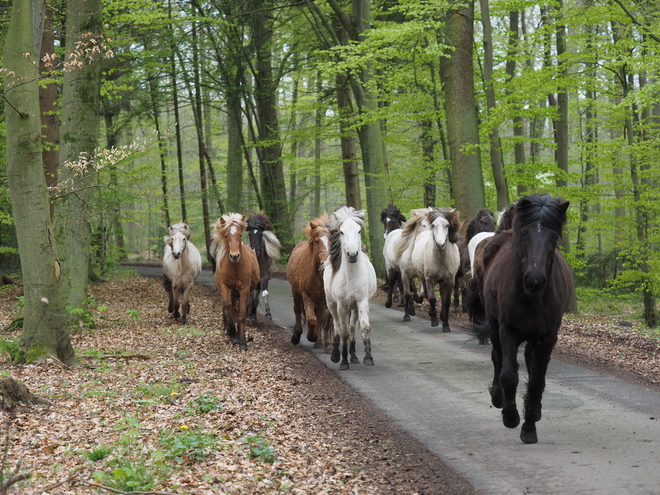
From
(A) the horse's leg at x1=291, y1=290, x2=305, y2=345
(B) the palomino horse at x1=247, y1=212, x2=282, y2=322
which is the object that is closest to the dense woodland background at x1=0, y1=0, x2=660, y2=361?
(B) the palomino horse at x1=247, y1=212, x2=282, y2=322

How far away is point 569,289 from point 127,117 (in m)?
25.2

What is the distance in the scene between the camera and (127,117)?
28.7 metres

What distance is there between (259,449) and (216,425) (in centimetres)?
94

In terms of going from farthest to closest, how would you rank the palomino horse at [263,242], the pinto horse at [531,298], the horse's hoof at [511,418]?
the palomino horse at [263,242], the horse's hoof at [511,418], the pinto horse at [531,298]

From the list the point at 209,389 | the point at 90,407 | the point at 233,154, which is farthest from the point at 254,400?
the point at 233,154

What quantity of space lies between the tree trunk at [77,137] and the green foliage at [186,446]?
24.5 ft

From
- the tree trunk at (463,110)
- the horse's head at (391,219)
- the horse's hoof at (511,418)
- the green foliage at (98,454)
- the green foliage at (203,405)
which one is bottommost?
the horse's hoof at (511,418)

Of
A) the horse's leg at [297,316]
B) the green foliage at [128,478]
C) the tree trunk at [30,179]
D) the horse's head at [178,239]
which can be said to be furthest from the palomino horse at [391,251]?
the green foliage at [128,478]

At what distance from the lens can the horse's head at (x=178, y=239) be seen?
14019 mm

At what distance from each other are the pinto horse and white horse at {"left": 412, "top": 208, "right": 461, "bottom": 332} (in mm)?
6923

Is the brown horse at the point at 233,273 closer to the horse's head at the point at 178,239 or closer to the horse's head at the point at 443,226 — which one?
the horse's head at the point at 178,239

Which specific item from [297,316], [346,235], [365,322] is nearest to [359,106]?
[297,316]

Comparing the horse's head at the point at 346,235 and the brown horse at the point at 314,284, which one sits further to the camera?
the brown horse at the point at 314,284

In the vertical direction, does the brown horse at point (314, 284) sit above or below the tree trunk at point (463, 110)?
below
